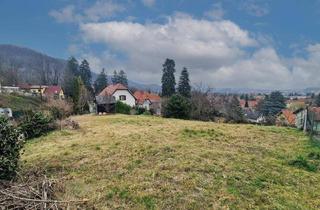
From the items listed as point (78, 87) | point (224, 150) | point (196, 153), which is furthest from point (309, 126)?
Result: point (78, 87)

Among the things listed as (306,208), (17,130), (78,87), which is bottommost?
(306,208)

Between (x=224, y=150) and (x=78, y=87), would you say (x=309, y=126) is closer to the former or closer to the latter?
(x=224, y=150)

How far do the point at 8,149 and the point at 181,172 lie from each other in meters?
4.76

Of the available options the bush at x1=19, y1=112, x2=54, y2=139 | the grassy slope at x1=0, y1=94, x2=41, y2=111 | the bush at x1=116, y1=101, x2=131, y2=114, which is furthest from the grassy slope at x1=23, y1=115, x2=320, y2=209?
the grassy slope at x1=0, y1=94, x2=41, y2=111

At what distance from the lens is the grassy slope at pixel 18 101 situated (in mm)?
47763

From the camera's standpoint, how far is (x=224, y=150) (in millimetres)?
12094

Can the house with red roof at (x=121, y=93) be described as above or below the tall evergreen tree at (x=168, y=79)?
below

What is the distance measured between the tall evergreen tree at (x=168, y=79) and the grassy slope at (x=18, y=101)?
71.5ft

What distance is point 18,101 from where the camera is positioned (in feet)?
172

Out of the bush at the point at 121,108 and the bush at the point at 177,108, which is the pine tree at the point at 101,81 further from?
the bush at the point at 177,108

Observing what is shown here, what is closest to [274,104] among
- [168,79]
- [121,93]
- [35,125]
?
[168,79]

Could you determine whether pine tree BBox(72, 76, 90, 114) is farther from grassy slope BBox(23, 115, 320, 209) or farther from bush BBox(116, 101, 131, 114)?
grassy slope BBox(23, 115, 320, 209)

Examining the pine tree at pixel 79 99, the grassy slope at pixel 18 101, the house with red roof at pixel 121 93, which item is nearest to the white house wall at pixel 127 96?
the house with red roof at pixel 121 93

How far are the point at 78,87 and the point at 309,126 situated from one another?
29.3m
